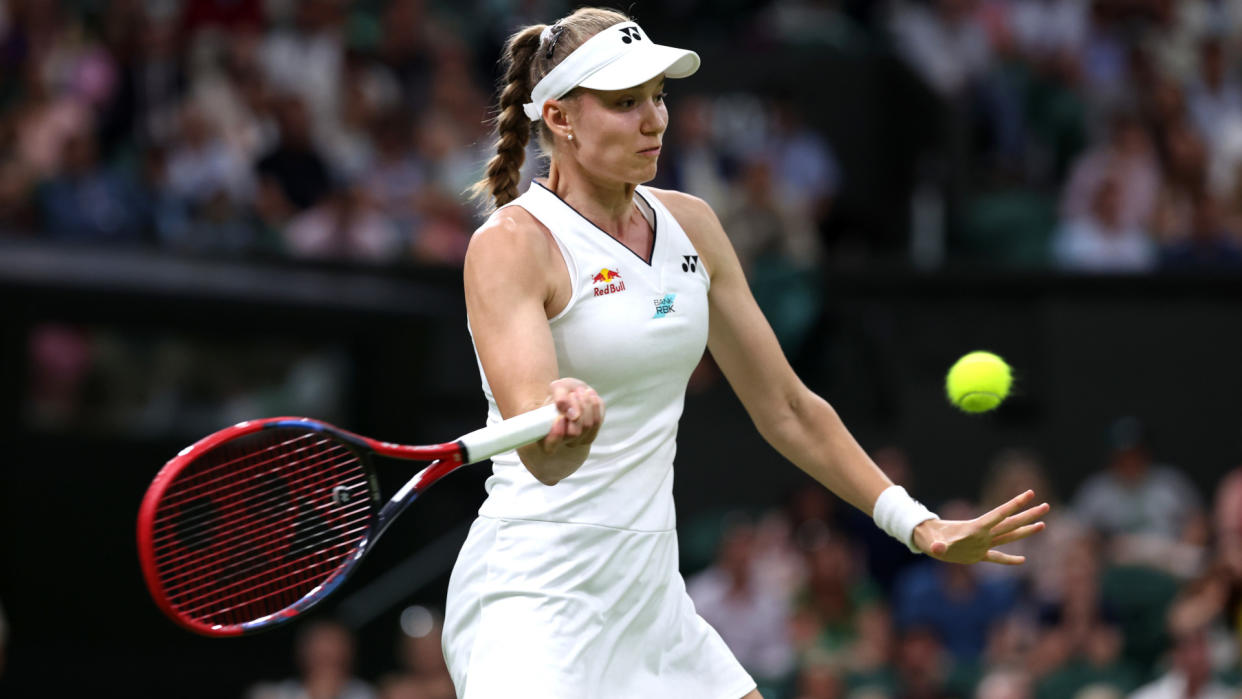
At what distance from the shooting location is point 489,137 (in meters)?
10.4

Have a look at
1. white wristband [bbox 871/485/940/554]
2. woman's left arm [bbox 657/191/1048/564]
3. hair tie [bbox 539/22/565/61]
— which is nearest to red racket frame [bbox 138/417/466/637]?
woman's left arm [bbox 657/191/1048/564]

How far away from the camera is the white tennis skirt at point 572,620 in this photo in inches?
147

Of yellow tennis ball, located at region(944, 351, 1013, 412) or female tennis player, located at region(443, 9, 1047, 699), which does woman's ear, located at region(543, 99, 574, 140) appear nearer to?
female tennis player, located at region(443, 9, 1047, 699)

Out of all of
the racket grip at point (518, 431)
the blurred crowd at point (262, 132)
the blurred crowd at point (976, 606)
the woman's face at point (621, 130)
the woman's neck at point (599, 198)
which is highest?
the woman's face at point (621, 130)

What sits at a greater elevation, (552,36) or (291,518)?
(552,36)

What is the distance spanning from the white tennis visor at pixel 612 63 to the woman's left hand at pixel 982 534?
1.22m

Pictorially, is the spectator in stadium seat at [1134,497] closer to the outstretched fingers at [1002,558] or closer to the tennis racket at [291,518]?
the outstretched fingers at [1002,558]

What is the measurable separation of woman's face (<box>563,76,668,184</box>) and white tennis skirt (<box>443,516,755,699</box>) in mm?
798

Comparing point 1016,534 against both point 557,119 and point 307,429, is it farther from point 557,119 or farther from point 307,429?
point 307,429

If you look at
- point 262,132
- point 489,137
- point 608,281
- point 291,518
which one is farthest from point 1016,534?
point 262,132

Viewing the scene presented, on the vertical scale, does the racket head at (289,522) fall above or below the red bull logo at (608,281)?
below

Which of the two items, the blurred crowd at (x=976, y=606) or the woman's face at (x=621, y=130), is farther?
the blurred crowd at (x=976, y=606)

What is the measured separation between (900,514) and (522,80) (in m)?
1.35

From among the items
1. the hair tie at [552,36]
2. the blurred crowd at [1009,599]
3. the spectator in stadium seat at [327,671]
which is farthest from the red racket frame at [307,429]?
the spectator in stadium seat at [327,671]
